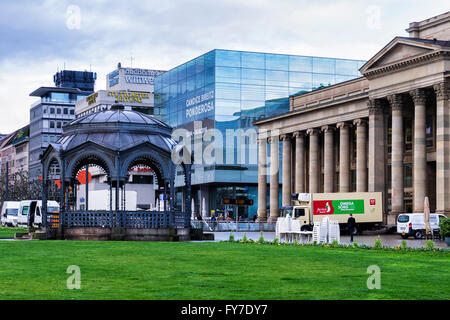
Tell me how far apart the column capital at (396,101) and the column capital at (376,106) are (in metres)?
2.45

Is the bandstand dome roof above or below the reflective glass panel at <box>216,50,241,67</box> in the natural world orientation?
below

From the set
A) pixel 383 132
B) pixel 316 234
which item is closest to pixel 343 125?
pixel 383 132

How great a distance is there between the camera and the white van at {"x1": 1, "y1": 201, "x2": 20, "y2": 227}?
99.3 metres

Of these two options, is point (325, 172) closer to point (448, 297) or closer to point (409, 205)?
point (409, 205)

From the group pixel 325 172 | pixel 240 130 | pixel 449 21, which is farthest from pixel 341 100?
pixel 240 130

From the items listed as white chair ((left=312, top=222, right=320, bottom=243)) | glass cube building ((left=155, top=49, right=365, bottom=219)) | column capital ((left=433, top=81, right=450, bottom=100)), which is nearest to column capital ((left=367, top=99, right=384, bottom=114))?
column capital ((left=433, top=81, right=450, bottom=100))

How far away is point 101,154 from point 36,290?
27969mm

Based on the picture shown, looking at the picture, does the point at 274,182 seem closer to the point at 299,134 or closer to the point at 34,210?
the point at 299,134

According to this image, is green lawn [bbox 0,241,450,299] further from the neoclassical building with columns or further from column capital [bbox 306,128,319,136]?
column capital [bbox 306,128,319,136]

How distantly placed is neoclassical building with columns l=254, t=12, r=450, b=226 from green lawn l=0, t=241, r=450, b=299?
38.4 metres

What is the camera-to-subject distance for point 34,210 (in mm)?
85125

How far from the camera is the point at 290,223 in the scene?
151 feet

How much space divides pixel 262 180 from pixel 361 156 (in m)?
22.0

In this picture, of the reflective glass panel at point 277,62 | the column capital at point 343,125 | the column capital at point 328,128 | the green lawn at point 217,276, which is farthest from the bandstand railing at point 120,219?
the reflective glass panel at point 277,62
